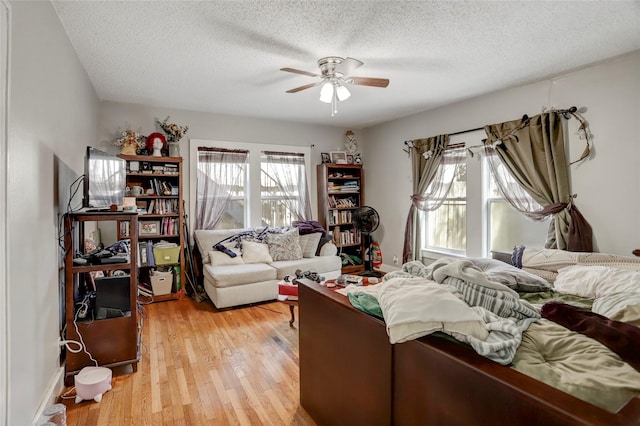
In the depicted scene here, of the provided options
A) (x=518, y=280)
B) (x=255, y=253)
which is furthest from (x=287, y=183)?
(x=518, y=280)

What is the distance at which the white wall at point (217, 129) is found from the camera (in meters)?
3.96

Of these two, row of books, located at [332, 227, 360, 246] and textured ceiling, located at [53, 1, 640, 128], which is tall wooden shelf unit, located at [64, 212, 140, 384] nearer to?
textured ceiling, located at [53, 1, 640, 128]

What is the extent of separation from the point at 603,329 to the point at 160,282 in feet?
13.2

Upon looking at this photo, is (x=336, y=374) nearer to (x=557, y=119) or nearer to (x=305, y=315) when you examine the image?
(x=305, y=315)

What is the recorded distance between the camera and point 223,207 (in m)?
4.56

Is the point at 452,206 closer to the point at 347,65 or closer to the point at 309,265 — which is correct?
the point at 309,265

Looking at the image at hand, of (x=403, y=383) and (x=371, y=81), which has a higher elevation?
(x=371, y=81)

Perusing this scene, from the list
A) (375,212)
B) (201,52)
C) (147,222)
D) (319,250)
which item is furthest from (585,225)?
(147,222)

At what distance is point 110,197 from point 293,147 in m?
2.93

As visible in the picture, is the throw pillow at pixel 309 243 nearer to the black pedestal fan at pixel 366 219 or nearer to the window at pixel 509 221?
the black pedestal fan at pixel 366 219

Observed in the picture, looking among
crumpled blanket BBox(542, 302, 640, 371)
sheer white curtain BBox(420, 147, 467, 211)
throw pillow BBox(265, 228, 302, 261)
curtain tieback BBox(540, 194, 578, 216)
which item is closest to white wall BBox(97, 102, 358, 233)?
throw pillow BBox(265, 228, 302, 261)

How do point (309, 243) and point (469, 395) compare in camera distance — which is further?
point (309, 243)

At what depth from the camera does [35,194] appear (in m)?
1.70

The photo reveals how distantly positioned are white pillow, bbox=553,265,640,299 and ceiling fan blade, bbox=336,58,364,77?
6.96 ft
